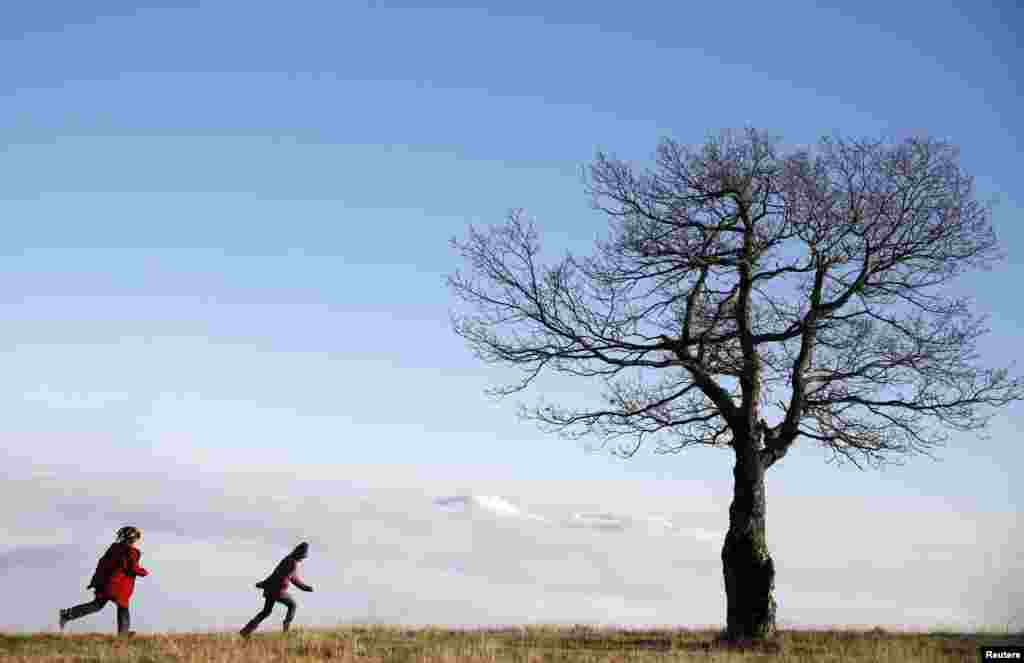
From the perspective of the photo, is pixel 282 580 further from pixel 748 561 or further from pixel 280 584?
pixel 748 561

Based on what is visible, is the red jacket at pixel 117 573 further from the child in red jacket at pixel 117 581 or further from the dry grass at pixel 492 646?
the dry grass at pixel 492 646

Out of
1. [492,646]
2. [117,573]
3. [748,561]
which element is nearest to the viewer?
[492,646]

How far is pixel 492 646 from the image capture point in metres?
17.6

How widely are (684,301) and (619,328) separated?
199 centimetres

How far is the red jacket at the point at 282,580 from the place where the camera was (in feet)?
60.5

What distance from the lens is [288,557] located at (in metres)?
18.6

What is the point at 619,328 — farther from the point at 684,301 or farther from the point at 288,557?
the point at 288,557

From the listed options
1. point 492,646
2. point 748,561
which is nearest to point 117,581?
point 492,646

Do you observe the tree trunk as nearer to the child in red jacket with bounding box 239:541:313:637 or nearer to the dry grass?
the dry grass

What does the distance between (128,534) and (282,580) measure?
2.95 meters

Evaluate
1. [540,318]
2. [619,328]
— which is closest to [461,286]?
[540,318]

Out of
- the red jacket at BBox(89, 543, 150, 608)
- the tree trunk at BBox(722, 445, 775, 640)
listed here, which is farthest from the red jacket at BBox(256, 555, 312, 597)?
the tree trunk at BBox(722, 445, 775, 640)

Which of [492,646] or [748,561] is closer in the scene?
[492,646]

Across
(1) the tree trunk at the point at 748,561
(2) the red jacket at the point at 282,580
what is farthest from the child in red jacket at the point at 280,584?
(1) the tree trunk at the point at 748,561
